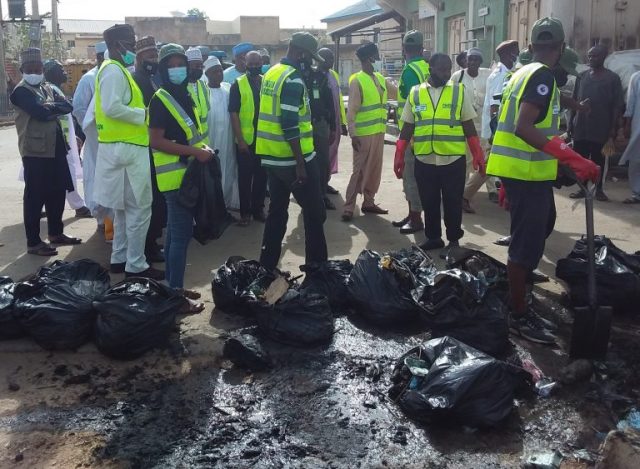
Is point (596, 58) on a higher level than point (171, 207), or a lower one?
higher

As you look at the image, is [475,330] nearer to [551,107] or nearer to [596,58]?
[551,107]

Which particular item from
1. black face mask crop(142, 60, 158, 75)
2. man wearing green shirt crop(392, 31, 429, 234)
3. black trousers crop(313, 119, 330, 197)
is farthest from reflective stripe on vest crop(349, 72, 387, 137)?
black face mask crop(142, 60, 158, 75)

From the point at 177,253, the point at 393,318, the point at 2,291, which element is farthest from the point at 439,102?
the point at 2,291

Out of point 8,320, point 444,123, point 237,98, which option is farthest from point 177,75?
point 237,98

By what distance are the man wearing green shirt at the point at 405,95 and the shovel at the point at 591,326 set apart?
9.07ft

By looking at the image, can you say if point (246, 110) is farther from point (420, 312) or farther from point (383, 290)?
point (420, 312)

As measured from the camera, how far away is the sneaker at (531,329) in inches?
A: 160

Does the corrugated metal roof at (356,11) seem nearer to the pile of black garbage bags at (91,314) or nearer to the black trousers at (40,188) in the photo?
the black trousers at (40,188)

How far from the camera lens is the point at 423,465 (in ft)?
9.52

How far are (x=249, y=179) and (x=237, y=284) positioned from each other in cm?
260

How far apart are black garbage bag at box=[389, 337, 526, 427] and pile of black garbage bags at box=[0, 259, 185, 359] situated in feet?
4.92

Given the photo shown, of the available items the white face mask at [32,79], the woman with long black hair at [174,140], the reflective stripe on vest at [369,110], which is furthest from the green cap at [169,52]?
the reflective stripe on vest at [369,110]

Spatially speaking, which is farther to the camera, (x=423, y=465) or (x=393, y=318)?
(x=393, y=318)

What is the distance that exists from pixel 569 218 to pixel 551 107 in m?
3.53
